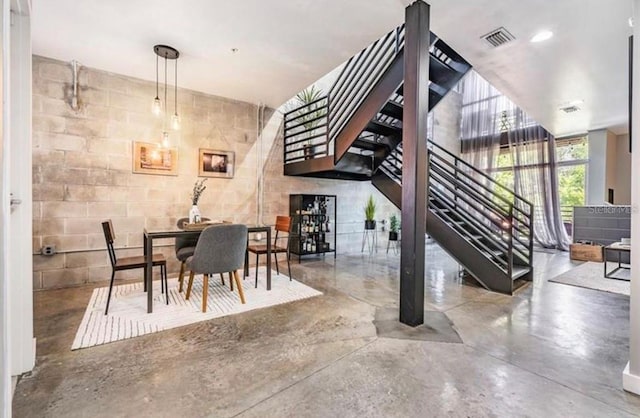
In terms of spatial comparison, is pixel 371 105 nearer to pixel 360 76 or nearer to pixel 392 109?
pixel 392 109

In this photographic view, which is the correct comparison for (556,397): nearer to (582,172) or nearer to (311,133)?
(311,133)

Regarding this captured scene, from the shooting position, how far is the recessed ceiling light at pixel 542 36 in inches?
115

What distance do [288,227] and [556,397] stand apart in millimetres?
3200

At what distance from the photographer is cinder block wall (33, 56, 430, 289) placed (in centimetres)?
355

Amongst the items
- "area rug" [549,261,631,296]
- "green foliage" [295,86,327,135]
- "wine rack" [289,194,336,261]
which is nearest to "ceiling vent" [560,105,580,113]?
"area rug" [549,261,631,296]

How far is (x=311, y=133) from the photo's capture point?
5.49m

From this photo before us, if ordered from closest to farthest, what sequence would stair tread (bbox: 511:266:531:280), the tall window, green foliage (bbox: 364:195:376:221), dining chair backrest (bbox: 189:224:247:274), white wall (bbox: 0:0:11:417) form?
white wall (bbox: 0:0:11:417) → dining chair backrest (bbox: 189:224:247:274) → stair tread (bbox: 511:266:531:280) → green foliage (bbox: 364:195:376:221) → the tall window

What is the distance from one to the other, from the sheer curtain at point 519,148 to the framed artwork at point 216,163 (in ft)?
21.5

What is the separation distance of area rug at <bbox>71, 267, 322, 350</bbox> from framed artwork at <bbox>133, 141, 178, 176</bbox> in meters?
1.57

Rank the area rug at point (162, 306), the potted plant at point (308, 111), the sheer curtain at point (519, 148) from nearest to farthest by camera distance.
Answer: the area rug at point (162, 306), the potted plant at point (308, 111), the sheer curtain at point (519, 148)

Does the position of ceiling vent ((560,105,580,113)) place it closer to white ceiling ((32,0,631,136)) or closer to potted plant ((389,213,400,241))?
white ceiling ((32,0,631,136))

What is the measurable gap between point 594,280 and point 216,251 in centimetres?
504

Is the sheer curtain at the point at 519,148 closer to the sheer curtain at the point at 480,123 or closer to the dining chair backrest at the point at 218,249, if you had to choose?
the sheer curtain at the point at 480,123

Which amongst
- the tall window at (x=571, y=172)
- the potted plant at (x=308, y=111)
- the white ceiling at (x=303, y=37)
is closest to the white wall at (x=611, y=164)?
the tall window at (x=571, y=172)
